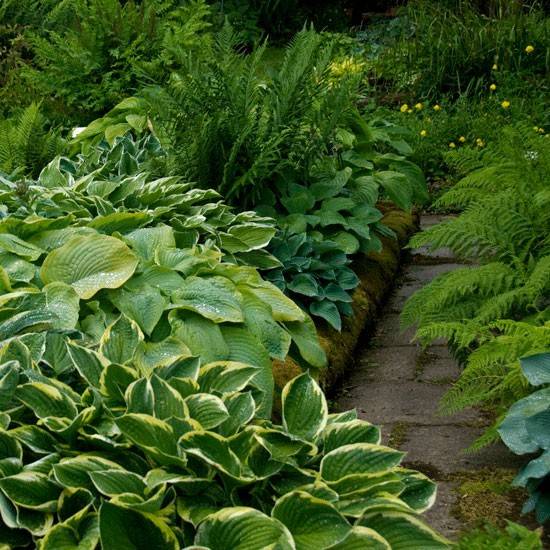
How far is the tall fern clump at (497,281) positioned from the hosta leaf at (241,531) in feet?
4.22

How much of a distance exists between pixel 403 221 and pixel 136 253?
2.99m

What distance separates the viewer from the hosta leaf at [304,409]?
2.70 metres

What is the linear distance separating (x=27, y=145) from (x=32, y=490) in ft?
10.8

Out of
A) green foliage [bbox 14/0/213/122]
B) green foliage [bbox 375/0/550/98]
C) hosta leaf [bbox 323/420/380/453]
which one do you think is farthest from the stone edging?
green foliage [bbox 375/0/550/98]

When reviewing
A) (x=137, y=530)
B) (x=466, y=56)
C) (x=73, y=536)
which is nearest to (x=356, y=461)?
(x=137, y=530)

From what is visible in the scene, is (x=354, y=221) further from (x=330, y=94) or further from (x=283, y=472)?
(x=283, y=472)

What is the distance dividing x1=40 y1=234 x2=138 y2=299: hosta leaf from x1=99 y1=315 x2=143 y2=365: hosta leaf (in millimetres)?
463

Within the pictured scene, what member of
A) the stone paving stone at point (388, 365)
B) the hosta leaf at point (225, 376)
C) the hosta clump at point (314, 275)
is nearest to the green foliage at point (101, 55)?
the hosta clump at point (314, 275)

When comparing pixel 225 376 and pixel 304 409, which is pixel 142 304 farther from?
pixel 304 409

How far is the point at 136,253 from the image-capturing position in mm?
3715

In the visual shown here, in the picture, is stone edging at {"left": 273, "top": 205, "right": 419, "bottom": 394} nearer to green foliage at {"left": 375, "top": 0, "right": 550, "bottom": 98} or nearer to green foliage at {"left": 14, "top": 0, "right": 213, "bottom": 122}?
green foliage at {"left": 14, "top": 0, "right": 213, "bottom": 122}

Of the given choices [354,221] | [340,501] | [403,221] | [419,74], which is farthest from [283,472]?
[419,74]

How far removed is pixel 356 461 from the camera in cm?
258

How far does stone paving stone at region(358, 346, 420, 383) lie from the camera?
447 centimetres
